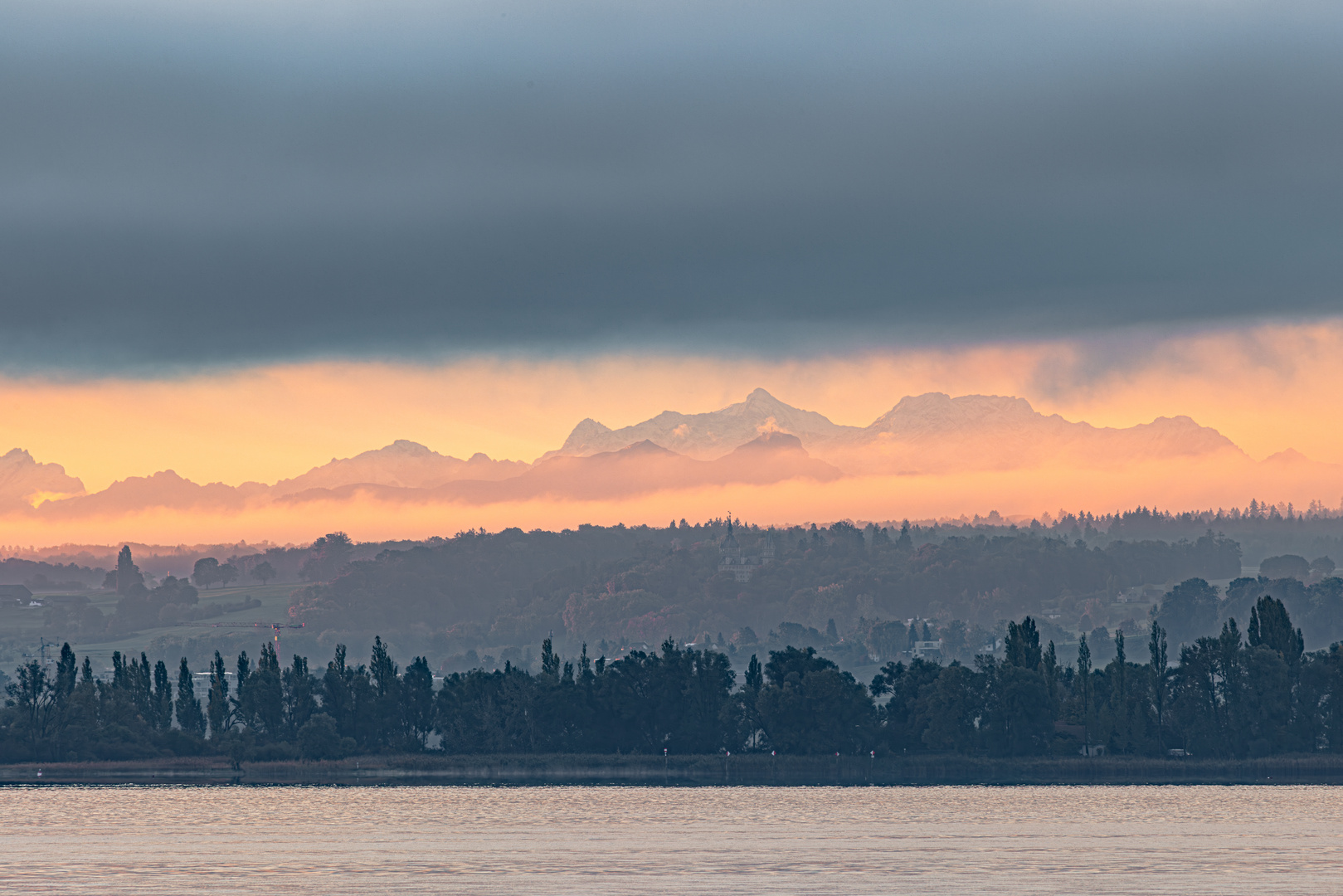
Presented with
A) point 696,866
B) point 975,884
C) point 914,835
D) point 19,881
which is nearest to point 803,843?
point 914,835

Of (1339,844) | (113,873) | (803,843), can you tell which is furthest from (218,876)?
(1339,844)

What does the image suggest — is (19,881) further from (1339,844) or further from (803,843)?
(1339,844)

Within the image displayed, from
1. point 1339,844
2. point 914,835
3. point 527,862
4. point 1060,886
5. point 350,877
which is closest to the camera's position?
point 1060,886

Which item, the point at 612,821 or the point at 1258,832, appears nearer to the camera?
the point at 1258,832

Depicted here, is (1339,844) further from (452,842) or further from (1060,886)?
(452,842)

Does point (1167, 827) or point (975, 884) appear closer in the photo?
point (975, 884)

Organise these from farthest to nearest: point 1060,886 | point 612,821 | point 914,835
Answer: point 612,821 → point 914,835 → point 1060,886

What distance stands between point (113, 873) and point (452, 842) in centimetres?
3769

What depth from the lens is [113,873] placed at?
139250 mm

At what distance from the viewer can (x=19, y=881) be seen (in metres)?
132

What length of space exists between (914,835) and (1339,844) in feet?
127

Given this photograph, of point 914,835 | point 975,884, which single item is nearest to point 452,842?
point 914,835

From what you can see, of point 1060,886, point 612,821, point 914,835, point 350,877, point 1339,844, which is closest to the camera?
point 1060,886

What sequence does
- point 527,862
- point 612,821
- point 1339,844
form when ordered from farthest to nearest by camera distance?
1. point 612,821
2. point 1339,844
3. point 527,862
